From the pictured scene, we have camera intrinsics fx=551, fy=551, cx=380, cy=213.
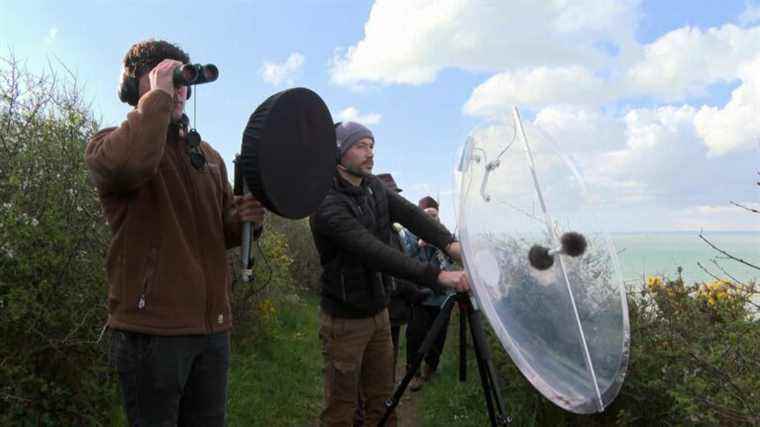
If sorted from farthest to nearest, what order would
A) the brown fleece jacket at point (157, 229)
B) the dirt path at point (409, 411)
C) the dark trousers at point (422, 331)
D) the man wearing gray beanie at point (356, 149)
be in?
the dark trousers at point (422, 331), the dirt path at point (409, 411), the man wearing gray beanie at point (356, 149), the brown fleece jacket at point (157, 229)

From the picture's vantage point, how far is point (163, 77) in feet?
6.20

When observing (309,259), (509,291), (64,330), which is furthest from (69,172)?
(309,259)

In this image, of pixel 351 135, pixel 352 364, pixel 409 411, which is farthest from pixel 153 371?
pixel 409 411

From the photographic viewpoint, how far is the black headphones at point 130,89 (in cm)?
210

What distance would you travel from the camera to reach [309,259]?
11836mm

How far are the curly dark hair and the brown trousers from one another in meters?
1.63

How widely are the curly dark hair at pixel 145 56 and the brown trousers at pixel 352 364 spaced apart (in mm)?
1629

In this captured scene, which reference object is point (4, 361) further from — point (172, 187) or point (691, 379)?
point (691, 379)

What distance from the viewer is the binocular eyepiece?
190 cm

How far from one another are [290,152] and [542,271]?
1.13m

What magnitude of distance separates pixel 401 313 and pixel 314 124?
3.00 meters

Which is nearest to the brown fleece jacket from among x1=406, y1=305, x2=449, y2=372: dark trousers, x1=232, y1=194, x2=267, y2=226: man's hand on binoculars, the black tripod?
x1=232, y1=194, x2=267, y2=226: man's hand on binoculars

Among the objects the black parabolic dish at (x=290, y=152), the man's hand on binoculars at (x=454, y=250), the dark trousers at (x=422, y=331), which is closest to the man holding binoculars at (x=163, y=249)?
the black parabolic dish at (x=290, y=152)

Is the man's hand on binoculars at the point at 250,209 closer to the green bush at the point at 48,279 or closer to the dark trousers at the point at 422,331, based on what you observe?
the green bush at the point at 48,279
